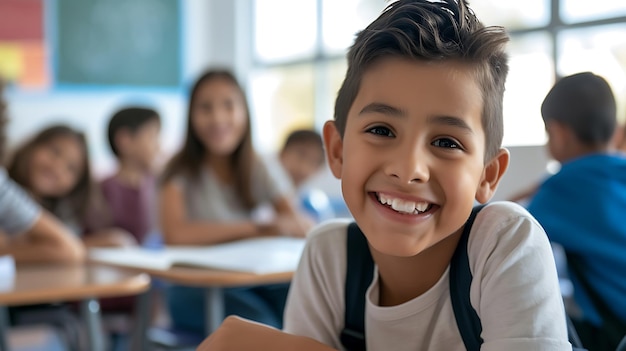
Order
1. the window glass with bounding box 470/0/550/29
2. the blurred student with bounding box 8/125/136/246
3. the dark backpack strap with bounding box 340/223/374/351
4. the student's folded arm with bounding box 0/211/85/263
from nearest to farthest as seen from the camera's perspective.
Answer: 1. the dark backpack strap with bounding box 340/223/374/351
2. the student's folded arm with bounding box 0/211/85/263
3. the blurred student with bounding box 8/125/136/246
4. the window glass with bounding box 470/0/550/29

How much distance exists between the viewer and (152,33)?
264 inches

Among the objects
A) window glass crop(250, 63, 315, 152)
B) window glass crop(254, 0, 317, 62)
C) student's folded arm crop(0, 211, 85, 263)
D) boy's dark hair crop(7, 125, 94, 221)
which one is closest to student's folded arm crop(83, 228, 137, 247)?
boy's dark hair crop(7, 125, 94, 221)

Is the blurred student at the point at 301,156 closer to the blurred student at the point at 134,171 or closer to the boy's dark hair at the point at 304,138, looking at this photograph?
the boy's dark hair at the point at 304,138

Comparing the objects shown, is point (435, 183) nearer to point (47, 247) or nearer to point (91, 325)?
point (91, 325)

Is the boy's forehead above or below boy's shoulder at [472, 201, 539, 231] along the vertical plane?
above

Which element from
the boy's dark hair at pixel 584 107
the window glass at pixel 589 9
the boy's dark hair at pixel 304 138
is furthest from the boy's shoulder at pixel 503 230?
the boy's dark hair at pixel 304 138

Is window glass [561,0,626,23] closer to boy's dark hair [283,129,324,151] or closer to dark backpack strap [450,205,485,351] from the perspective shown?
boy's dark hair [283,129,324,151]

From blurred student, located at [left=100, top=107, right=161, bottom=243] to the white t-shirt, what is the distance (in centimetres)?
255

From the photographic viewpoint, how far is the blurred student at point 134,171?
12.2ft

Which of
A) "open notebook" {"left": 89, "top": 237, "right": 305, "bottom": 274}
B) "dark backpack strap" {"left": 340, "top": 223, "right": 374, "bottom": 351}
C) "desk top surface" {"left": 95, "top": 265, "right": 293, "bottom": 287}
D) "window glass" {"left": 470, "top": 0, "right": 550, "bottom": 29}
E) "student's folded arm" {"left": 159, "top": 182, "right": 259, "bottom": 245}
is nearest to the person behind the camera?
"dark backpack strap" {"left": 340, "top": 223, "right": 374, "bottom": 351}

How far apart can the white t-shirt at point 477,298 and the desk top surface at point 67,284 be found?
2.61 feet

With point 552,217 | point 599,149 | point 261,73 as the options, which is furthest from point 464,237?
point 261,73

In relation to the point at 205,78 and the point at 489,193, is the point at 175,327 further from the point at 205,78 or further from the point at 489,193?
the point at 489,193

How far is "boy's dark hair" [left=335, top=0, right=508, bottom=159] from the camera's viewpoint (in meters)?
0.95
